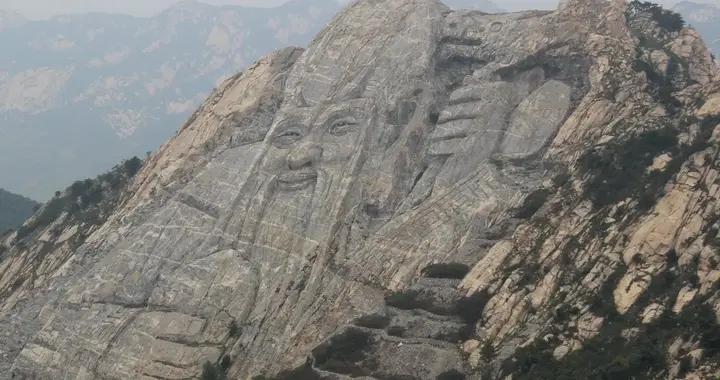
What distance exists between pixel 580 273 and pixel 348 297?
60.5 feet

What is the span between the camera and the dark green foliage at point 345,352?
5891 centimetres

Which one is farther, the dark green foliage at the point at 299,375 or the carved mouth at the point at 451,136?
the carved mouth at the point at 451,136

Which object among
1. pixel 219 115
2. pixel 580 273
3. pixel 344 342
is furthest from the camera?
pixel 219 115

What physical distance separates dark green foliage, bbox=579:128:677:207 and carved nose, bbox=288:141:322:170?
22.8 metres

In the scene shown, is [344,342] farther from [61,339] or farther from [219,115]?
[219,115]

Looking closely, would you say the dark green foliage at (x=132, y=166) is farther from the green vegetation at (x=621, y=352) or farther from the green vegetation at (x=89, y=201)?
the green vegetation at (x=621, y=352)

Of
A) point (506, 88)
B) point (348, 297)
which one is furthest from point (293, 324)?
point (506, 88)

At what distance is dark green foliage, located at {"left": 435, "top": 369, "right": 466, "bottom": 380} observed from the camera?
181 feet

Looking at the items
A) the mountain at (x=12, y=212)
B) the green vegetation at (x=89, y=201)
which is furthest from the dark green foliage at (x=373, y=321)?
the mountain at (x=12, y=212)

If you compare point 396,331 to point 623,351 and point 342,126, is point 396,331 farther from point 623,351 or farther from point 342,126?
point 342,126

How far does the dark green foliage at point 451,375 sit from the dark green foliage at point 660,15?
1776 inches

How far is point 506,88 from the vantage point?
7775cm

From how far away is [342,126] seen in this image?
78875 mm

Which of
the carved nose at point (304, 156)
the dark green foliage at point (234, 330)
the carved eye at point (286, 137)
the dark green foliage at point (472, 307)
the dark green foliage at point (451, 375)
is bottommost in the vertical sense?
the dark green foliage at point (451, 375)
